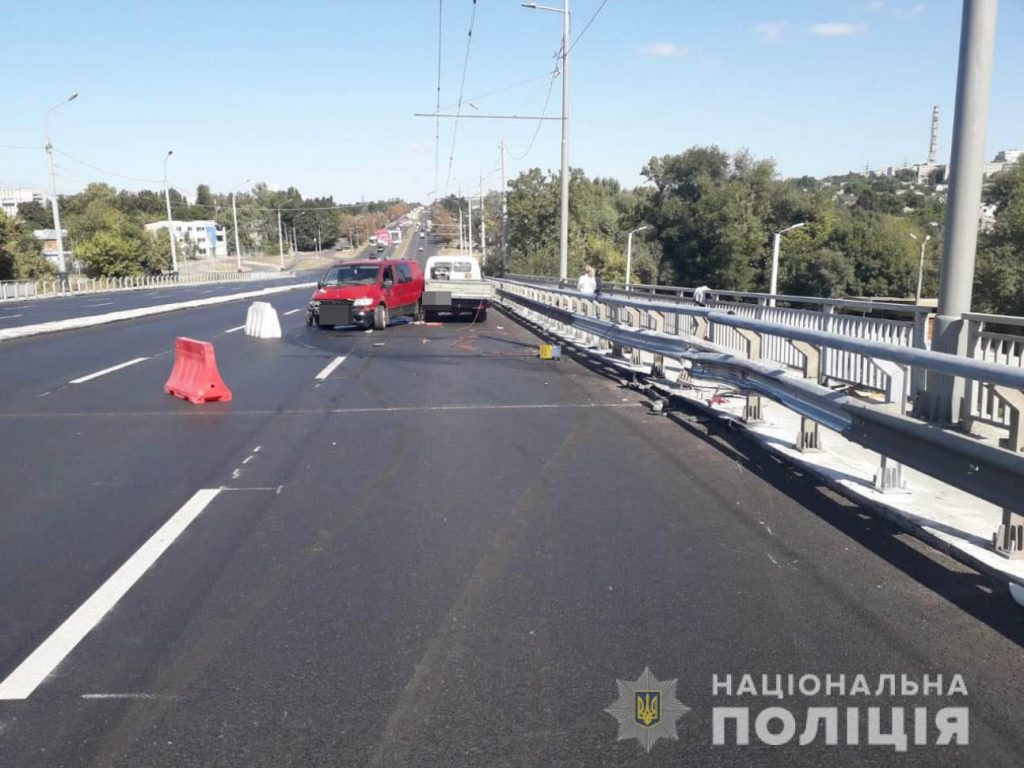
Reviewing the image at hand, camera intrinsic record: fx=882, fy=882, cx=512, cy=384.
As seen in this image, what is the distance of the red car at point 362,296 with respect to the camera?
23.8 metres

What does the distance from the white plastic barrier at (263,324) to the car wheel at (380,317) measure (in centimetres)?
281

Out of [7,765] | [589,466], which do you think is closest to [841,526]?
[589,466]

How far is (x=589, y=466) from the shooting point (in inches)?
312

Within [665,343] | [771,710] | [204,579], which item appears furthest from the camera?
[665,343]

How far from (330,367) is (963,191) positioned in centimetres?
1131

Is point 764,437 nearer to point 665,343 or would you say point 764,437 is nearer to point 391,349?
point 665,343

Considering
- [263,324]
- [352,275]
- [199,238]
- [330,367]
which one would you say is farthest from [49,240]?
[330,367]

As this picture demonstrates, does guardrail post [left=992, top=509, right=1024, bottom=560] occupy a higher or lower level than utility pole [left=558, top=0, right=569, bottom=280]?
lower

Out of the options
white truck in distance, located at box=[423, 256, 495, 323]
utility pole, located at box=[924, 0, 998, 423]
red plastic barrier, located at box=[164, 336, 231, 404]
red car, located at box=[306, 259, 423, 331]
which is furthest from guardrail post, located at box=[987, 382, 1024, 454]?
white truck in distance, located at box=[423, 256, 495, 323]

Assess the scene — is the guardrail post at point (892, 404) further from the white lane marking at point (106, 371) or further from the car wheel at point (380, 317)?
the car wheel at point (380, 317)

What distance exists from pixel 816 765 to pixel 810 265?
7724 cm

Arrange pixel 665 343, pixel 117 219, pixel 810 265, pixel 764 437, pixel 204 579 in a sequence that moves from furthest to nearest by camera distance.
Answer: pixel 117 219 < pixel 810 265 < pixel 665 343 < pixel 764 437 < pixel 204 579

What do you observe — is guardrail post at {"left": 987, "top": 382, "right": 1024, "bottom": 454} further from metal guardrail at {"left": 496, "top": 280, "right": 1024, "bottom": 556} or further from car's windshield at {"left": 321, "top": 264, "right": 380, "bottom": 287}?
car's windshield at {"left": 321, "top": 264, "right": 380, "bottom": 287}

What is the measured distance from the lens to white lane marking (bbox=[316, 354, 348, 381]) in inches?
570
